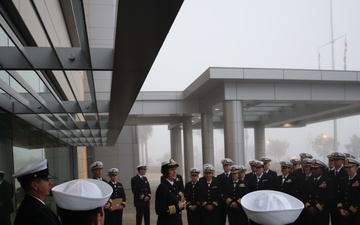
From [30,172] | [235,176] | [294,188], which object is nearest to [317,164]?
[294,188]

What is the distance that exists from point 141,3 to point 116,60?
4.38 feet

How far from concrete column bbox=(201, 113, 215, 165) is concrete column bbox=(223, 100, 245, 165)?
3.51 m

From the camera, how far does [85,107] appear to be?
6.73 meters

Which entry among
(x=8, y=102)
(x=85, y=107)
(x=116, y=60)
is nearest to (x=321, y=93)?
(x=85, y=107)

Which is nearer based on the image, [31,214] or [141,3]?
[141,3]

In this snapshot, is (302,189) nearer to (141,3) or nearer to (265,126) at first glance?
(141,3)

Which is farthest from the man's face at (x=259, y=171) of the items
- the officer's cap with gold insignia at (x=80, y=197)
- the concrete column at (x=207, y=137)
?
the concrete column at (x=207, y=137)

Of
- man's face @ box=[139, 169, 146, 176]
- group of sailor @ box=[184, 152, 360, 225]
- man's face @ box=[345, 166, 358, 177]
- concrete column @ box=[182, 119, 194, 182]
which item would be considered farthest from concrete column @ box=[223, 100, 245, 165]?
concrete column @ box=[182, 119, 194, 182]

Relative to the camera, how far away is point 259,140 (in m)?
28.9

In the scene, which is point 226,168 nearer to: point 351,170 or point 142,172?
point 142,172

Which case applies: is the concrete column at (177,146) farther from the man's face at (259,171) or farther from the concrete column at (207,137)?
the man's face at (259,171)

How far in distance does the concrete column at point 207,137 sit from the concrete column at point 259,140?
1034 cm

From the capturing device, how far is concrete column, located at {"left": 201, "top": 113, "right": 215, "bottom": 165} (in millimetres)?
18594

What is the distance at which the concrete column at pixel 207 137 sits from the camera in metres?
18.6
